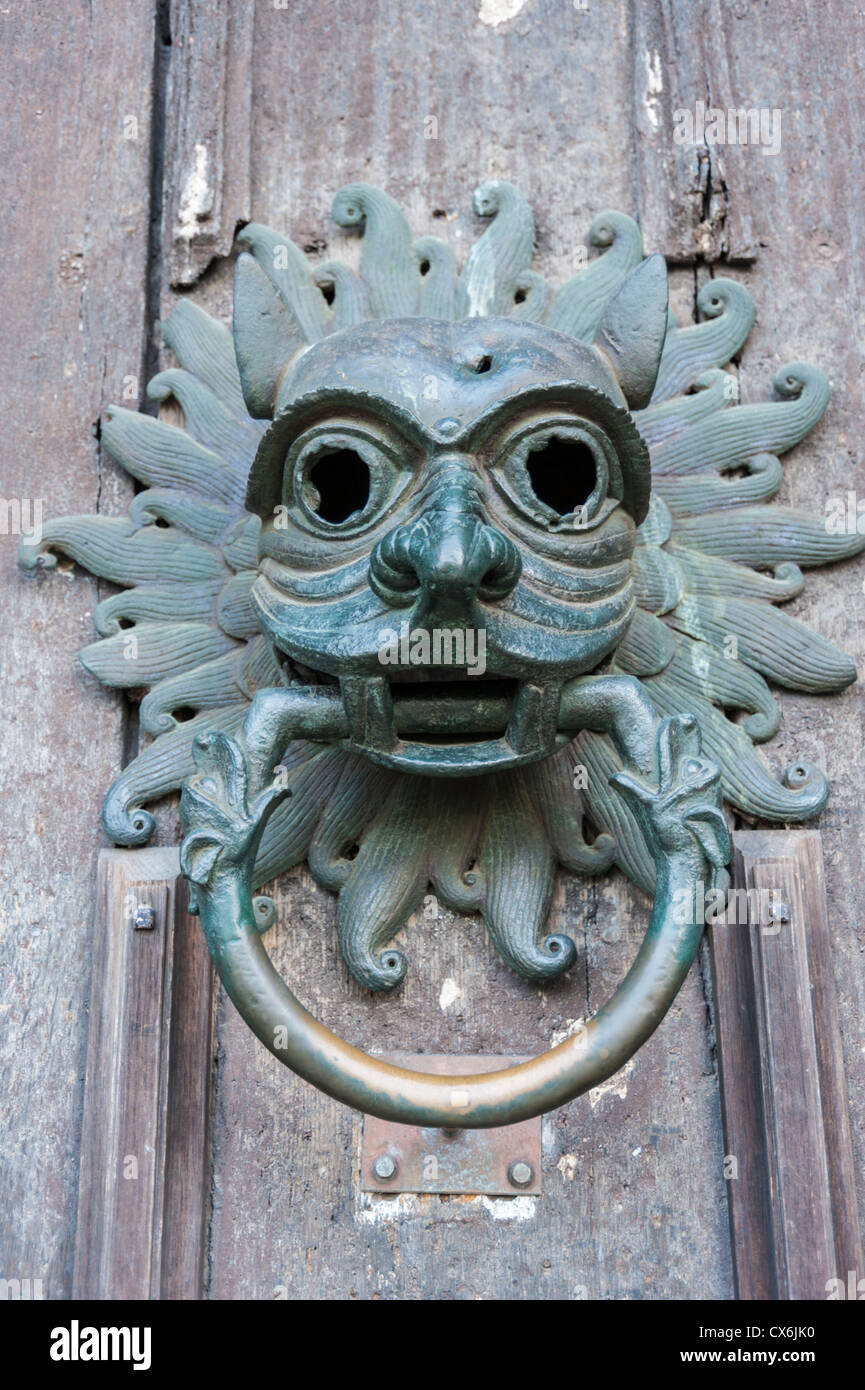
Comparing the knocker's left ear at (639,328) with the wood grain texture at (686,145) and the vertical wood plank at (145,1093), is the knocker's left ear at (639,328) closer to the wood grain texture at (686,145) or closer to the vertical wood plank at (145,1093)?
the wood grain texture at (686,145)

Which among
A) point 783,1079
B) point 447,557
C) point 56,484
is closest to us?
point 447,557

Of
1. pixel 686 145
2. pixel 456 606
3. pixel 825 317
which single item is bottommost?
pixel 456 606

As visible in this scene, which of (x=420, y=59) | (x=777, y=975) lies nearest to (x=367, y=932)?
(x=777, y=975)

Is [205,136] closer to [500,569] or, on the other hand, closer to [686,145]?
[686,145]

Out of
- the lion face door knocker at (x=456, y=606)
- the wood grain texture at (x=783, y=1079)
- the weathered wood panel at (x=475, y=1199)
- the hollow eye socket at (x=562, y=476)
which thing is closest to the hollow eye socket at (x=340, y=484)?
the lion face door knocker at (x=456, y=606)

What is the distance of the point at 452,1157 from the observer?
107 cm

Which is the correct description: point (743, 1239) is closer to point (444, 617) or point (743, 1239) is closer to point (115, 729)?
point (444, 617)

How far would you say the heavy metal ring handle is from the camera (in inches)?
34.6

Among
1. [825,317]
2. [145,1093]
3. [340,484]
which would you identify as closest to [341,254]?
[340,484]

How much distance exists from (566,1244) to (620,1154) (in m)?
0.08

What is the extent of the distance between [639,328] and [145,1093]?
26.2 inches

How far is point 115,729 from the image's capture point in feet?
3.92

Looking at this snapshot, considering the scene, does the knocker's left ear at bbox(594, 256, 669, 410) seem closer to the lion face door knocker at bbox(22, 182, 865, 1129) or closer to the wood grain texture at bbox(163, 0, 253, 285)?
the lion face door knocker at bbox(22, 182, 865, 1129)

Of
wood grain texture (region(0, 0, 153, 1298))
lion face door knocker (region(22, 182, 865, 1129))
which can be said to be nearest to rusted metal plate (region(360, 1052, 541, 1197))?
lion face door knocker (region(22, 182, 865, 1129))
